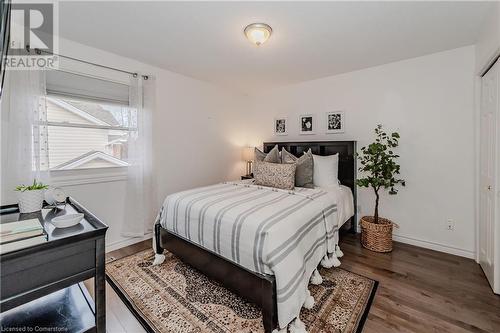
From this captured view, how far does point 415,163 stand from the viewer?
2816 millimetres

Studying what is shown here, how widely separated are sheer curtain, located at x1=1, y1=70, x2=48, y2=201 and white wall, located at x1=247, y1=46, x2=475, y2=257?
12.2ft

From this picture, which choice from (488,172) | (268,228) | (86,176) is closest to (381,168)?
(488,172)

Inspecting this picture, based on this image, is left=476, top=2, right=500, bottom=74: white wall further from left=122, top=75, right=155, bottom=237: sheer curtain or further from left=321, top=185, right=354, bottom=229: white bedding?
left=122, top=75, right=155, bottom=237: sheer curtain

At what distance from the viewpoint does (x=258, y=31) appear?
6.81 feet

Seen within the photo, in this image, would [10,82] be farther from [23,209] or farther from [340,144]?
[340,144]

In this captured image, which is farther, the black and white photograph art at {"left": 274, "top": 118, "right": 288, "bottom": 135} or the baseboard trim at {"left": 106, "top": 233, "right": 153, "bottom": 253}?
the black and white photograph art at {"left": 274, "top": 118, "right": 288, "bottom": 135}

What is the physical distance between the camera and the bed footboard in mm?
1404

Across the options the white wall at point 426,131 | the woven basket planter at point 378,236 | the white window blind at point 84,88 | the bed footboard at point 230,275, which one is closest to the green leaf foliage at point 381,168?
the woven basket planter at point 378,236

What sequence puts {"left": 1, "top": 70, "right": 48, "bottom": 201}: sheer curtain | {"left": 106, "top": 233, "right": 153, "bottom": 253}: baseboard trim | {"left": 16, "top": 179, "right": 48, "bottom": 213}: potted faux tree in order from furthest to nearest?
1. {"left": 106, "top": 233, "right": 153, "bottom": 253}: baseboard trim
2. {"left": 1, "top": 70, "right": 48, "bottom": 201}: sheer curtain
3. {"left": 16, "top": 179, "right": 48, "bottom": 213}: potted faux tree

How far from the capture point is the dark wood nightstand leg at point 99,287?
1.20 metres

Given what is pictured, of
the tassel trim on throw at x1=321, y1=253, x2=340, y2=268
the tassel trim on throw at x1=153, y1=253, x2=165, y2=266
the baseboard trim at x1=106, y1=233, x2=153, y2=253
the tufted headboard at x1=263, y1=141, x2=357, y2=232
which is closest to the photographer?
the tassel trim on throw at x1=321, y1=253, x2=340, y2=268

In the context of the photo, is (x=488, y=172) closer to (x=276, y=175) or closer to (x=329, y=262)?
(x=329, y=262)

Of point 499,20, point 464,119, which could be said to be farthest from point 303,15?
point 464,119

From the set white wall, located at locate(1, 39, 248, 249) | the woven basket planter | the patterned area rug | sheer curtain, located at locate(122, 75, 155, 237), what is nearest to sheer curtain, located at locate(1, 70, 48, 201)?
white wall, located at locate(1, 39, 248, 249)
